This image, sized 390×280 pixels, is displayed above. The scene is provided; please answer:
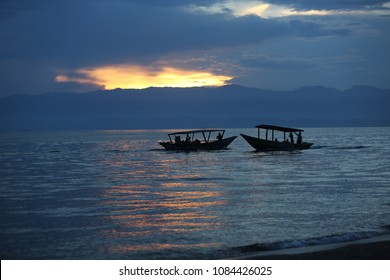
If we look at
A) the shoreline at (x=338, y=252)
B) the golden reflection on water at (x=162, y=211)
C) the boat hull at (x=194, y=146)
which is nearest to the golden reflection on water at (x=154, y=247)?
the golden reflection on water at (x=162, y=211)

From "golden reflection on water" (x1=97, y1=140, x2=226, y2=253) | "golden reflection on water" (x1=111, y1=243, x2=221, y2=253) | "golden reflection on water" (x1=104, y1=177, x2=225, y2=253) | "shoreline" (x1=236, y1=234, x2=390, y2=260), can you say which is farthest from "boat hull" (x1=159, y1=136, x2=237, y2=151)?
"shoreline" (x1=236, y1=234, x2=390, y2=260)

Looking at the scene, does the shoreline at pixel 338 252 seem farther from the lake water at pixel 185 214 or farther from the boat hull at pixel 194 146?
the boat hull at pixel 194 146

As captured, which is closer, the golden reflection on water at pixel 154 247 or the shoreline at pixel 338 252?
the shoreline at pixel 338 252

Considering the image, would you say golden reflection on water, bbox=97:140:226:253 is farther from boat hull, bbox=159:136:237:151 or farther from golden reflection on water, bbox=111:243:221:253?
boat hull, bbox=159:136:237:151

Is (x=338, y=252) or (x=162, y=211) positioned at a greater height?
(x=338, y=252)

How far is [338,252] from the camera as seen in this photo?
13.8m

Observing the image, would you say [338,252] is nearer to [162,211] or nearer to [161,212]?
[161,212]

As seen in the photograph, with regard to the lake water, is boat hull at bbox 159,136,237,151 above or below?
above

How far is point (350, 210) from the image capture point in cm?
2248

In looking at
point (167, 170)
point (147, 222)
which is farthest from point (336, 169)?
point (147, 222)

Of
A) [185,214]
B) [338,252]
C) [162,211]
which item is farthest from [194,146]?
[338,252]

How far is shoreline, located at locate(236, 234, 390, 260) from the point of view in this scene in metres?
13.2

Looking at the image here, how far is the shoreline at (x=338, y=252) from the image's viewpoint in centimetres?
1324

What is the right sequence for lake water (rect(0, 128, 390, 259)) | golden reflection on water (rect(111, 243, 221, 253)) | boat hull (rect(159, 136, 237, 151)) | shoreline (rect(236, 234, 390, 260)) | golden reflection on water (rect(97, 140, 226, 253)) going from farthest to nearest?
boat hull (rect(159, 136, 237, 151)) < golden reflection on water (rect(97, 140, 226, 253)) < lake water (rect(0, 128, 390, 259)) < golden reflection on water (rect(111, 243, 221, 253)) < shoreline (rect(236, 234, 390, 260))
